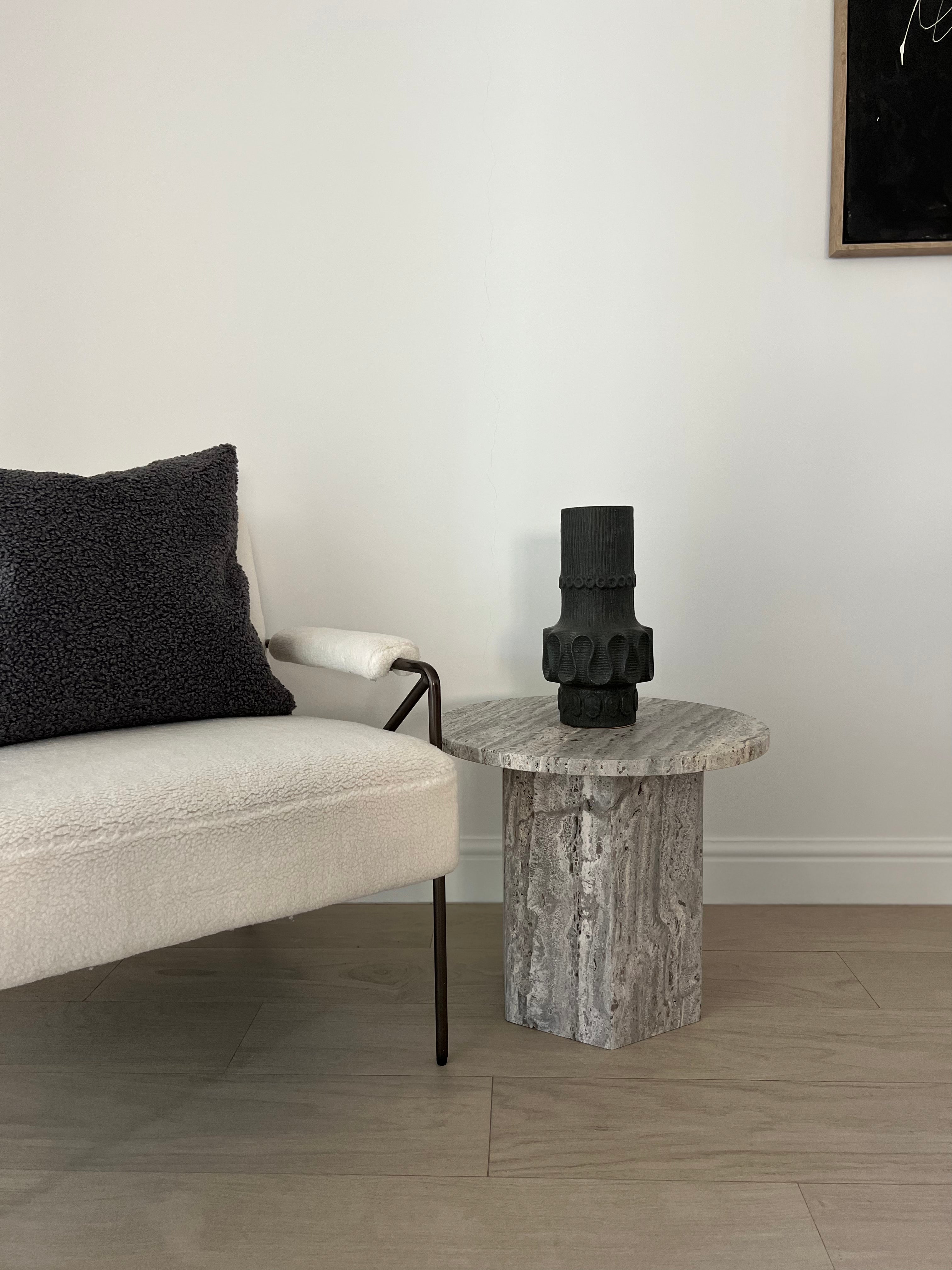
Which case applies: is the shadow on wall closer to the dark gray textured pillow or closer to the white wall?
the white wall

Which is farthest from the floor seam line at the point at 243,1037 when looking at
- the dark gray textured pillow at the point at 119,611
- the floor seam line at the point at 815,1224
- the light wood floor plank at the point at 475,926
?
the floor seam line at the point at 815,1224

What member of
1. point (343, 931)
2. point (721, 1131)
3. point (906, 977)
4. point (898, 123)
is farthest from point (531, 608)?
point (898, 123)

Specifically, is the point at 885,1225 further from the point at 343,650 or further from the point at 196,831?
the point at 343,650

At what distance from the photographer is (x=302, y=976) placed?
1593mm

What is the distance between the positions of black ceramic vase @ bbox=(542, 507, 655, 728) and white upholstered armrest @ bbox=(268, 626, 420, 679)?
9.3 inches

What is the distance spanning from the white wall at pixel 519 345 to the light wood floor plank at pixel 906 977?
0.88ft

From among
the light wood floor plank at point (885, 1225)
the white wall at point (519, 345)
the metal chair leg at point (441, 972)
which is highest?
the white wall at point (519, 345)

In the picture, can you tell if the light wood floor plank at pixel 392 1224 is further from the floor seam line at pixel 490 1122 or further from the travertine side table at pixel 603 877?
the travertine side table at pixel 603 877

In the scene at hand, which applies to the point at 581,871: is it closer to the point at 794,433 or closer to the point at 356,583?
the point at 356,583

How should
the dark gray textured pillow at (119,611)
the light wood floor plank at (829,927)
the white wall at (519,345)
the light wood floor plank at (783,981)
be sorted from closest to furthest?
the dark gray textured pillow at (119,611), the light wood floor plank at (783,981), the light wood floor plank at (829,927), the white wall at (519,345)

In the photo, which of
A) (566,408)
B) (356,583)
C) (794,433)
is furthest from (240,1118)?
(794,433)

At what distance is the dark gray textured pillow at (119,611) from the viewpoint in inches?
48.1

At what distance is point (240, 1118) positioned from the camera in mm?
1181

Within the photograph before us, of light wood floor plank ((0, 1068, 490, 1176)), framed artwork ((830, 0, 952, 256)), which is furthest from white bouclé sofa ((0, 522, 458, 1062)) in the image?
framed artwork ((830, 0, 952, 256))
